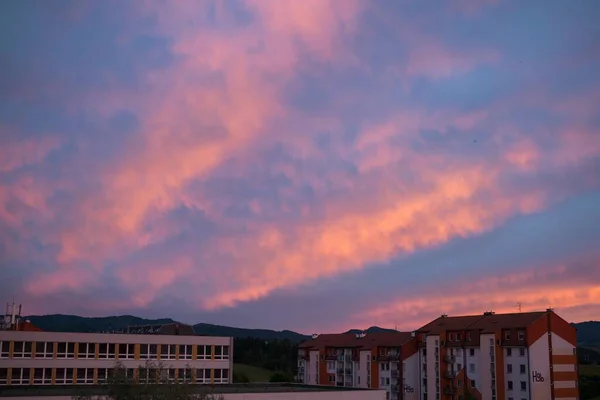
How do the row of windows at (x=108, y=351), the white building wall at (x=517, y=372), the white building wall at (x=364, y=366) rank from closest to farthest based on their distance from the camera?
the row of windows at (x=108, y=351)
the white building wall at (x=517, y=372)
the white building wall at (x=364, y=366)

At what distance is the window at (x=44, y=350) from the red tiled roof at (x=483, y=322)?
156 ft

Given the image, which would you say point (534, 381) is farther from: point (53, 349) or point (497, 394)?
point (53, 349)

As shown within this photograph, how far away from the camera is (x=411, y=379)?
295 feet

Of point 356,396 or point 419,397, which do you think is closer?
point 356,396

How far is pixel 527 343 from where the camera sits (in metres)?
73.6

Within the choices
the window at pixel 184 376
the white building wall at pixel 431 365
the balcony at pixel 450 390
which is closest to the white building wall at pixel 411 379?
the white building wall at pixel 431 365

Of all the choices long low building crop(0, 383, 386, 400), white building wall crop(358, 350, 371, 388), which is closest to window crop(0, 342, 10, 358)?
long low building crop(0, 383, 386, 400)

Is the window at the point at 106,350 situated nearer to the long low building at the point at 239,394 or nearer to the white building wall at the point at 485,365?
the long low building at the point at 239,394

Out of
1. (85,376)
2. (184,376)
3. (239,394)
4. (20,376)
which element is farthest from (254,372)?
(184,376)

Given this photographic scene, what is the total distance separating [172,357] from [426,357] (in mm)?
39021

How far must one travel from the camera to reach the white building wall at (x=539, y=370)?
73062mm

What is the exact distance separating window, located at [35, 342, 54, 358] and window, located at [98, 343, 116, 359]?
3.89 metres

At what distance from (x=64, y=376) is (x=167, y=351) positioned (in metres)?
8.92

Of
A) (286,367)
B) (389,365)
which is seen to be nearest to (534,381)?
(389,365)
